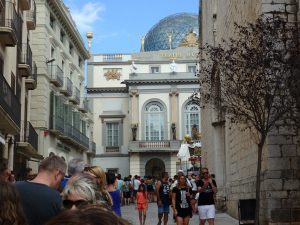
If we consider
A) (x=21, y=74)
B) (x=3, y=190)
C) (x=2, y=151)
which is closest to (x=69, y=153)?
(x=21, y=74)

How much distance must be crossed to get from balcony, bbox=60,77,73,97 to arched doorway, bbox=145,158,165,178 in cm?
1772

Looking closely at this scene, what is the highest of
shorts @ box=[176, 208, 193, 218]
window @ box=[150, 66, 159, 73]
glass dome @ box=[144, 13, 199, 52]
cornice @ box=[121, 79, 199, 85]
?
glass dome @ box=[144, 13, 199, 52]

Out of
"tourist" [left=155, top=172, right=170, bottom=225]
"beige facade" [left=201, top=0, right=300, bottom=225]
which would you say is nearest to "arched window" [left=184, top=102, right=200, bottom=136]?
"beige facade" [left=201, top=0, right=300, bottom=225]

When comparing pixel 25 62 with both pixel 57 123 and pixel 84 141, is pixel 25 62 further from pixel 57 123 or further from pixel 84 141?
pixel 84 141

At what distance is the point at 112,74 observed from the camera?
172ft

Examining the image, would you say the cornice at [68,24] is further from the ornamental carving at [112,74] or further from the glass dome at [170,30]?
the glass dome at [170,30]

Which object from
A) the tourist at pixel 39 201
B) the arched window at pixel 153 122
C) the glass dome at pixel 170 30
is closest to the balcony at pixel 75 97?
the arched window at pixel 153 122

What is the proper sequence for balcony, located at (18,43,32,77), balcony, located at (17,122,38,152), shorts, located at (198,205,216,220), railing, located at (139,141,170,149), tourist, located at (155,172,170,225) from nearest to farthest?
shorts, located at (198,205,216,220) < tourist, located at (155,172,170,225) < balcony, located at (18,43,32,77) < balcony, located at (17,122,38,152) < railing, located at (139,141,170,149)

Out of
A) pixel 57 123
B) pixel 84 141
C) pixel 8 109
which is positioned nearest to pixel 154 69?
pixel 84 141

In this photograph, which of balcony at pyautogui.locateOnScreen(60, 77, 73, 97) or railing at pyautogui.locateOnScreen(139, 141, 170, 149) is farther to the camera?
railing at pyautogui.locateOnScreen(139, 141, 170, 149)

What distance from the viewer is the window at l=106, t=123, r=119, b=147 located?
170 ft

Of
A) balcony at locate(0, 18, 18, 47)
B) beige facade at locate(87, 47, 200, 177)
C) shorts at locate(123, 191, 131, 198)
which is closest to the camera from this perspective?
balcony at locate(0, 18, 18, 47)

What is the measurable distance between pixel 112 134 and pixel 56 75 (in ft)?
68.7

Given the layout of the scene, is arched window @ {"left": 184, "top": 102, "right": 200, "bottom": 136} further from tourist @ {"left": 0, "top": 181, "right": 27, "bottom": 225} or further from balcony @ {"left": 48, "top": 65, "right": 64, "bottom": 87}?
tourist @ {"left": 0, "top": 181, "right": 27, "bottom": 225}
